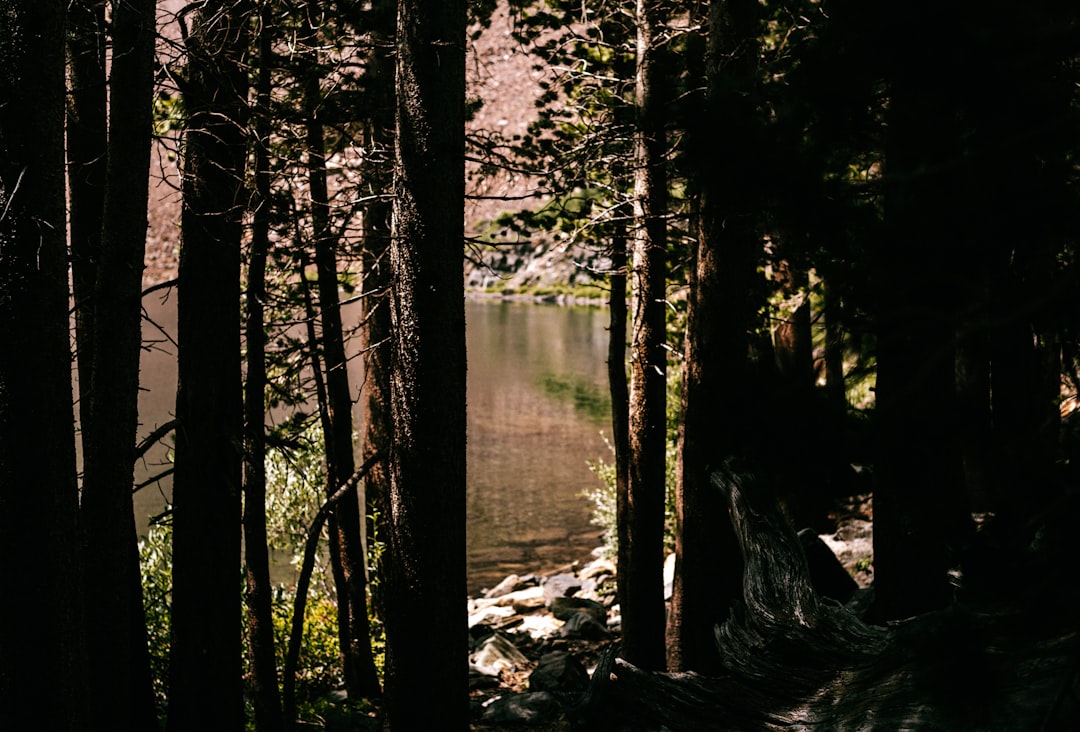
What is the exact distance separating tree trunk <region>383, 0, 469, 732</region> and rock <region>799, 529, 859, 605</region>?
153 inches

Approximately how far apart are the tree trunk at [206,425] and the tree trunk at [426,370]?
6.02 ft

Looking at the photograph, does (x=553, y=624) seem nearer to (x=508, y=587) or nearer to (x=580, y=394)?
(x=508, y=587)

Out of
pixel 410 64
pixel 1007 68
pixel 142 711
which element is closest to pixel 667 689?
pixel 1007 68

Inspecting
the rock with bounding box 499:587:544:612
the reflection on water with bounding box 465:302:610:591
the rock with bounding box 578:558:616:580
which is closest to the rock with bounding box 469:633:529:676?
the rock with bounding box 499:587:544:612

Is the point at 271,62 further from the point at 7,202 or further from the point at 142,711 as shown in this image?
the point at 142,711

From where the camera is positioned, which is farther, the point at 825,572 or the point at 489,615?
the point at 489,615

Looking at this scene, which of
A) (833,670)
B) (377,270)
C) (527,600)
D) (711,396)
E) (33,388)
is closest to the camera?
(833,670)

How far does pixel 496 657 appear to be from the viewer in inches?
444

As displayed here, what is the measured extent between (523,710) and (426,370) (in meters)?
4.50

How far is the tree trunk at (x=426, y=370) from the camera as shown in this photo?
4.88 metres

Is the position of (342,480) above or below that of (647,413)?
below

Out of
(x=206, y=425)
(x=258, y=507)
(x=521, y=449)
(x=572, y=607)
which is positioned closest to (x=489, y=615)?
(x=572, y=607)

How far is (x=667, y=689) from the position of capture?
3676 mm

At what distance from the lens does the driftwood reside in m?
2.28
